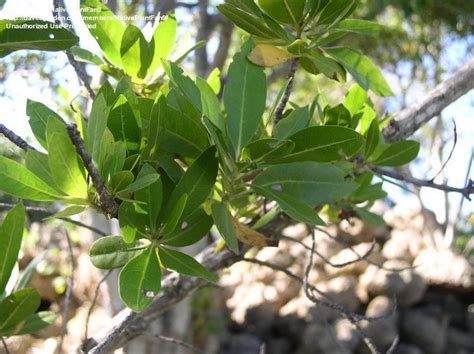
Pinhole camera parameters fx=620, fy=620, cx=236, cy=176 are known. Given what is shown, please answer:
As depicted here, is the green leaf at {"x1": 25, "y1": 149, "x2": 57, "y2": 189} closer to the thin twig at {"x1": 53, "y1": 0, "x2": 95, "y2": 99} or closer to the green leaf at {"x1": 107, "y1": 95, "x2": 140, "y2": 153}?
the green leaf at {"x1": 107, "y1": 95, "x2": 140, "y2": 153}

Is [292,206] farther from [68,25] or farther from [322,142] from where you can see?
[68,25]

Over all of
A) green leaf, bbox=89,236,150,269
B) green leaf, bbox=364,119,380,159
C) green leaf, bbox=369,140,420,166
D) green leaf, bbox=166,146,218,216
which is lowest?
green leaf, bbox=369,140,420,166

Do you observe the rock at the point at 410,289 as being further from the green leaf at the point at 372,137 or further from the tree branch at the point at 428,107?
the green leaf at the point at 372,137

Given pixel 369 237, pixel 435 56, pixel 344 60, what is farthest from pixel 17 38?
pixel 435 56

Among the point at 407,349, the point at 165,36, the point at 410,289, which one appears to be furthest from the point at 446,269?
the point at 165,36

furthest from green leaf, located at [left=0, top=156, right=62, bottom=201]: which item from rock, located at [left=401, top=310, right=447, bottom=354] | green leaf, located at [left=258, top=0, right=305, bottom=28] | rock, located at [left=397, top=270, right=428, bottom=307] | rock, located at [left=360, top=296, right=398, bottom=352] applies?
rock, located at [left=401, top=310, right=447, bottom=354]

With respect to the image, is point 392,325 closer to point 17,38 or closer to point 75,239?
point 75,239

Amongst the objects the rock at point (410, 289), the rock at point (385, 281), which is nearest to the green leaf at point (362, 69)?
the rock at point (385, 281)

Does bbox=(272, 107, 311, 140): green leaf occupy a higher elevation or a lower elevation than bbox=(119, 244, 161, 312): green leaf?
higher
